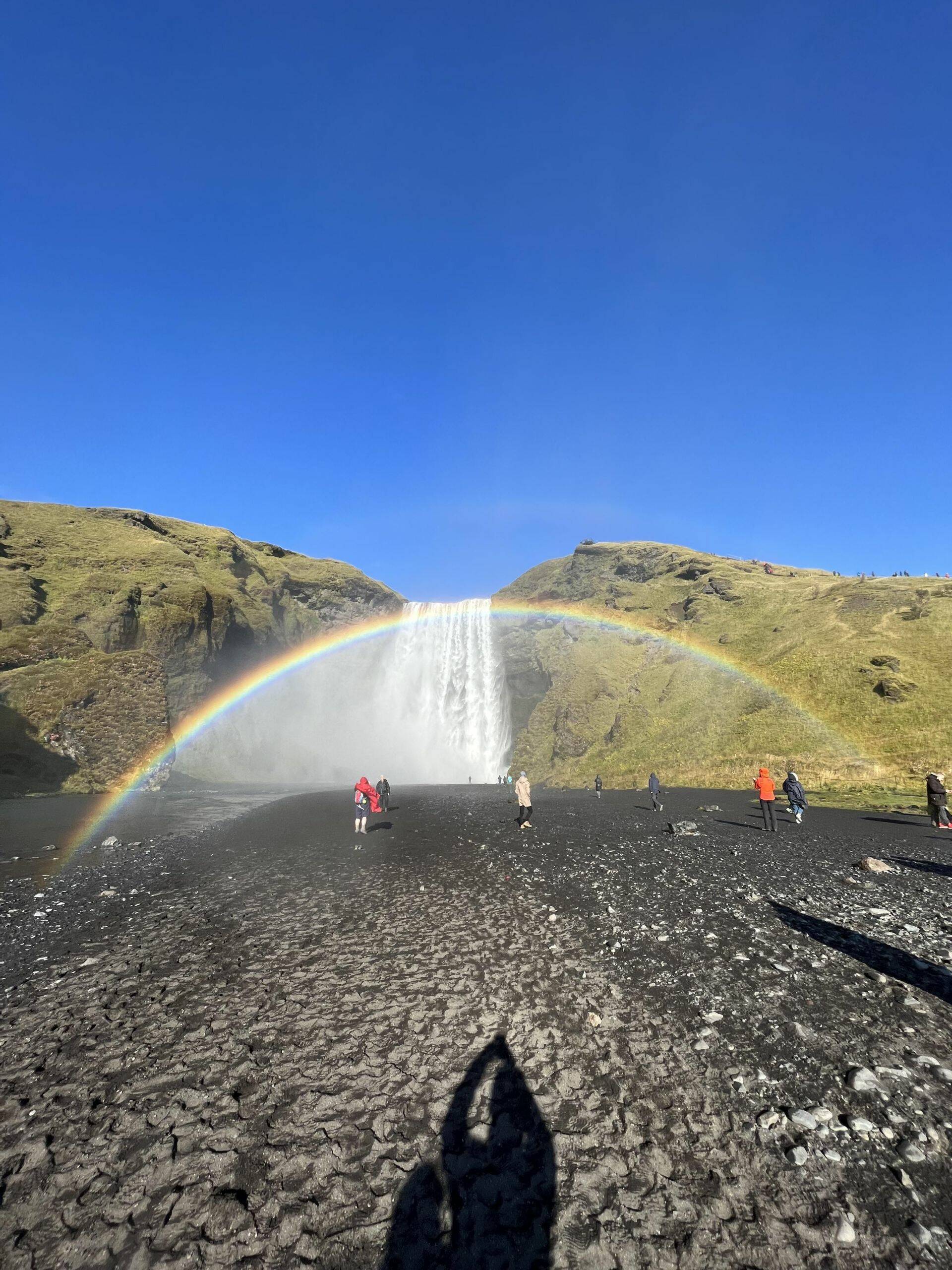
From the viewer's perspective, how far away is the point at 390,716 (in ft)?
322

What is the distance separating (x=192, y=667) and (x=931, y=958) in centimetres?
7435

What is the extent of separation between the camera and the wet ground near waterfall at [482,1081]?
168 inches

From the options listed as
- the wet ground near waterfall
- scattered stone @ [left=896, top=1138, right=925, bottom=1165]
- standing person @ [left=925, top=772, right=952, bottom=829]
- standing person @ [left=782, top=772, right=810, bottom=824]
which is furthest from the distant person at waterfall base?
standing person @ [left=925, top=772, right=952, bottom=829]

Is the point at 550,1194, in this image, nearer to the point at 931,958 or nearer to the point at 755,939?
the point at 755,939

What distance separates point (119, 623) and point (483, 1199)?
224 ft

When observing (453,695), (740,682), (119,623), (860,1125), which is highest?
(119,623)

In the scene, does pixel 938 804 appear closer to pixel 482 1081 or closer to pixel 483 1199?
pixel 482 1081

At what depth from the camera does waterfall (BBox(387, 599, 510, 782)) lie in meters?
89.3

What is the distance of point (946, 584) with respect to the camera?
238 ft

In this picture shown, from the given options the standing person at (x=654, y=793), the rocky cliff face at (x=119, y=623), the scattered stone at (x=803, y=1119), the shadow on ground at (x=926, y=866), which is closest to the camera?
the scattered stone at (x=803, y=1119)

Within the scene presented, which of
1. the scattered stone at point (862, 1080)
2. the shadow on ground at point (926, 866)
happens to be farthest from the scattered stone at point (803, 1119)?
the shadow on ground at point (926, 866)

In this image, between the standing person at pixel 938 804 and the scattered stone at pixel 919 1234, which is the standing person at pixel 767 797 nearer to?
the standing person at pixel 938 804

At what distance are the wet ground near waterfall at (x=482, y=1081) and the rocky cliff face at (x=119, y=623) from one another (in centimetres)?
3503

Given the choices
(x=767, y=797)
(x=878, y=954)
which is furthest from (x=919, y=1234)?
(x=767, y=797)
